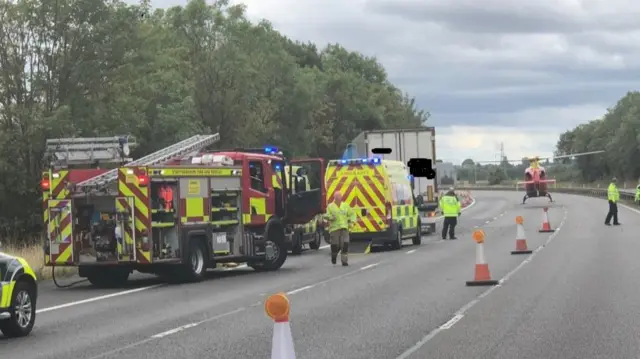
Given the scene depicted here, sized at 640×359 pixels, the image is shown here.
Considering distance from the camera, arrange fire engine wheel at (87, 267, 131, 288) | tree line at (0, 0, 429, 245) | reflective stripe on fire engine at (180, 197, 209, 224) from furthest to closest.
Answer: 1. tree line at (0, 0, 429, 245)
2. fire engine wheel at (87, 267, 131, 288)
3. reflective stripe on fire engine at (180, 197, 209, 224)

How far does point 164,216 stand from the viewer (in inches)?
728

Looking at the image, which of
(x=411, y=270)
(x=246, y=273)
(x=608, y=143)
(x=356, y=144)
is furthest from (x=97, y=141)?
A: (x=608, y=143)

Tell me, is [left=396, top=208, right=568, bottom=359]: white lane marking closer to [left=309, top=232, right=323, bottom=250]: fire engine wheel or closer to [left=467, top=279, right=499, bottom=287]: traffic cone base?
[left=467, top=279, right=499, bottom=287]: traffic cone base

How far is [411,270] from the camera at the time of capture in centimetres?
2036

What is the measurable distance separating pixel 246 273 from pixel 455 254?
6.11 m

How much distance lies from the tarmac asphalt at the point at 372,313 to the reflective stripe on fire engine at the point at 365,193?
376 cm

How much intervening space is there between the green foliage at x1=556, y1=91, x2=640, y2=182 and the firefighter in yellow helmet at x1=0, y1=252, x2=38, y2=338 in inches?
4301

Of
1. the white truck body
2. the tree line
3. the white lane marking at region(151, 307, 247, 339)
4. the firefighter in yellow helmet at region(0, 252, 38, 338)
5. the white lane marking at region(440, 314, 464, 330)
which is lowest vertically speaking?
the white lane marking at region(440, 314, 464, 330)

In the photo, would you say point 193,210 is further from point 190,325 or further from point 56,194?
point 190,325

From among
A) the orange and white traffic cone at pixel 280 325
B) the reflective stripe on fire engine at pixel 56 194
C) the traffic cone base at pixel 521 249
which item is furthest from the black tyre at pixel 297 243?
the orange and white traffic cone at pixel 280 325

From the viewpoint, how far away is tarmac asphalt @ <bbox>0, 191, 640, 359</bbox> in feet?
34.1

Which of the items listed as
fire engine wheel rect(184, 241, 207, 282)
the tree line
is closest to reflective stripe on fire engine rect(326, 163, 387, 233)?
the tree line

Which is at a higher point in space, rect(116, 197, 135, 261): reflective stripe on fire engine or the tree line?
the tree line

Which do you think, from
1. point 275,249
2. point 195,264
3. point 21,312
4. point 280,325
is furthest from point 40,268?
point 280,325
